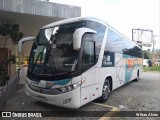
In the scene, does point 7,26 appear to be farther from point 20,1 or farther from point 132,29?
point 132,29

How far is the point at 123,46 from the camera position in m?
9.60

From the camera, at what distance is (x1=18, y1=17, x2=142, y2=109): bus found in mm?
5234

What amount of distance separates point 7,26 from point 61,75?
583 centimetres

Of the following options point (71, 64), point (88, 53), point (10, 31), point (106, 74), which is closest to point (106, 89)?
point (106, 74)

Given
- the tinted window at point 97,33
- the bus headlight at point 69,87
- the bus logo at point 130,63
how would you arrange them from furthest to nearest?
the bus logo at point 130,63 → the tinted window at point 97,33 → the bus headlight at point 69,87

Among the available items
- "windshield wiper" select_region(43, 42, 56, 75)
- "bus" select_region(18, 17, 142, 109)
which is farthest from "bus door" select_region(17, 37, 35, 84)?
"windshield wiper" select_region(43, 42, 56, 75)

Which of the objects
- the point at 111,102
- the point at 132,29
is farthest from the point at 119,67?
the point at 132,29

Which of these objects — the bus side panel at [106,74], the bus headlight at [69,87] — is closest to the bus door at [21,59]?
the bus headlight at [69,87]

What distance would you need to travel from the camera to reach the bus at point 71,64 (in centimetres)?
523

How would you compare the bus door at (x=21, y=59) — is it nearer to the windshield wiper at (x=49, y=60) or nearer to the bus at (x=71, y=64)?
the bus at (x=71, y=64)

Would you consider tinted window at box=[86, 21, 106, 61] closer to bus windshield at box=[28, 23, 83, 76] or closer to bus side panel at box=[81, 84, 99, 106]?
bus windshield at box=[28, 23, 83, 76]

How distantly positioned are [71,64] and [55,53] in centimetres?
68

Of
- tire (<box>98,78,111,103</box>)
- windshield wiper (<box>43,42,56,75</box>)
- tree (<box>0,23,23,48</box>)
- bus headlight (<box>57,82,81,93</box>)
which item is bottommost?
tire (<box>98,78,111,103</box>)

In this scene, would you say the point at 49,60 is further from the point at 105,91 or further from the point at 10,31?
the point at 10,31
